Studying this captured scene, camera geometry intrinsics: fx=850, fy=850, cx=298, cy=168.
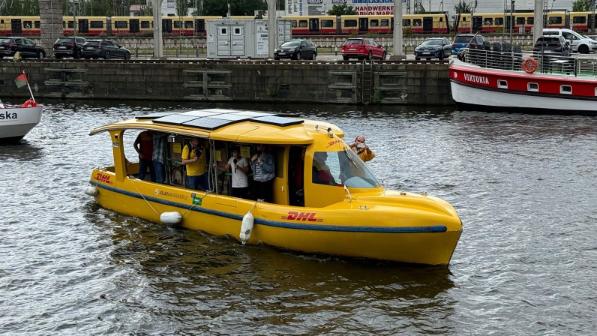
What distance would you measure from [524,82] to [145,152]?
25.1 m

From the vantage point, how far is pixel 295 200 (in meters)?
17.0

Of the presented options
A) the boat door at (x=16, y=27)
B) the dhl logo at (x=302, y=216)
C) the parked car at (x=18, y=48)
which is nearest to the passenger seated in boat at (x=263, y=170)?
the dhl logo at (x=302, y=216)

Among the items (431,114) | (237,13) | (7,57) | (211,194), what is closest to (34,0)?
(237,13)

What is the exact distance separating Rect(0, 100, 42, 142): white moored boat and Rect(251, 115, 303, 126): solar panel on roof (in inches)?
685

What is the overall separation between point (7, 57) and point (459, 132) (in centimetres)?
3613

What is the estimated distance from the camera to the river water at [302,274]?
1364 cm

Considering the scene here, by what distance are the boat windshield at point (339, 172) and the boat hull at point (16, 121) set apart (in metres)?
19.6

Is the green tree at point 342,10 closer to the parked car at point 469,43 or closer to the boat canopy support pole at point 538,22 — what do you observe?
the parked car at point 469,43

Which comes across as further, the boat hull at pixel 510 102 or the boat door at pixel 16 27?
the boat door at pixel 16 27

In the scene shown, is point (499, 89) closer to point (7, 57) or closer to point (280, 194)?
point (280, 194)

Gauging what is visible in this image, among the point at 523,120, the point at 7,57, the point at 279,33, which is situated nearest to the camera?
the point at 523,120

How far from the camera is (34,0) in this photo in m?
120

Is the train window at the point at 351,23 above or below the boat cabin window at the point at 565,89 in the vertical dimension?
above

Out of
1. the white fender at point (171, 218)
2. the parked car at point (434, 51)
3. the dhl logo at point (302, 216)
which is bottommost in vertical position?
the white fender at point (171, 218)
